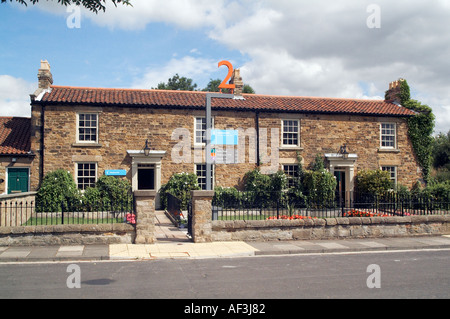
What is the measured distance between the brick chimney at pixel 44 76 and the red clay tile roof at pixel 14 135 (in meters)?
2.84

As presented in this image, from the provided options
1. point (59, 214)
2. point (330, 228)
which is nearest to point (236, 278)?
point (330, 228)

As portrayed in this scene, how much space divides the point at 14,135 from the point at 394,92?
77.5 ft

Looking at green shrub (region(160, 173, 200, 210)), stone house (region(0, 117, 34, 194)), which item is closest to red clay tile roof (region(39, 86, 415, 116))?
stone house (region(0, 117, 34, 194))

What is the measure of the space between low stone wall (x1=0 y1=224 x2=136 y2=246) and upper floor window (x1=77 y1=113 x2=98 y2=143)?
9.73m

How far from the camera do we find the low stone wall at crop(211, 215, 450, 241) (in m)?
13.0

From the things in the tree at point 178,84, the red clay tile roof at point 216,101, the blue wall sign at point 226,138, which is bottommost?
the blue wall sign at point 226,138

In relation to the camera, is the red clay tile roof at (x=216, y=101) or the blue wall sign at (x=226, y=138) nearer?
the red clay tile roof at (x=216, y=101)

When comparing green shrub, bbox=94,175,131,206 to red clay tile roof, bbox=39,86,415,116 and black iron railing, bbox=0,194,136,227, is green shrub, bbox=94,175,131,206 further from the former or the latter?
red clay tile roof, bbox=39,86,415,116

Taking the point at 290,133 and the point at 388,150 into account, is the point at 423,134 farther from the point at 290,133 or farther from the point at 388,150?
the point at 290,133

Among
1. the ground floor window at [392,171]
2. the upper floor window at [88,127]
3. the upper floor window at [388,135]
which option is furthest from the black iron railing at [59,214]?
the upper floor window at [388,135]

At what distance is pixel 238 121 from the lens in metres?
22.3

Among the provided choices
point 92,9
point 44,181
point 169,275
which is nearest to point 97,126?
point 44,181

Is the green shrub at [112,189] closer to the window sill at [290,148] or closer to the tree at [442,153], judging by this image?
the window sill at [290,148]

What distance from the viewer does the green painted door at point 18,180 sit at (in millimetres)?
19802
